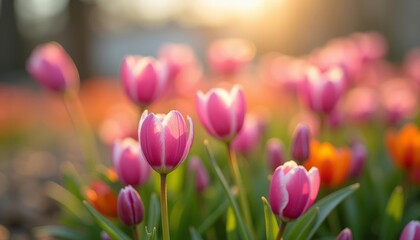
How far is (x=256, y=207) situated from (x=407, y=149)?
0.48 metres

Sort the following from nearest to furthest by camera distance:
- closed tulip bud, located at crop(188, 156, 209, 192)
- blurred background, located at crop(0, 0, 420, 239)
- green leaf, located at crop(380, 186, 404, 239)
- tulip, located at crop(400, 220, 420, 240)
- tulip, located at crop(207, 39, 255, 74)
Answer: tulip, located at crop(400, 220, 420, 240) → green leaf, located at crop(380, 186, 404, 239) → closed tulip bud, located at crop(188, 156, 209, 192) → tulip, located at crop(207, 39, 255, 74) → blurred background, located at crop(0, 0, 420, 239)

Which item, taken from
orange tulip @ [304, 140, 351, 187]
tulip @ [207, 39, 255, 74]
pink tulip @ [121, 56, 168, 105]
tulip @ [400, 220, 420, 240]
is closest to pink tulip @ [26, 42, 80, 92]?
pink tulip @ [121, 56, 168, 105]

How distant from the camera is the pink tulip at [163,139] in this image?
1242 millimetres

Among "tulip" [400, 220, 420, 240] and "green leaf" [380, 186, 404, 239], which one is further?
"green leaf" [380, 186, 404, 239]

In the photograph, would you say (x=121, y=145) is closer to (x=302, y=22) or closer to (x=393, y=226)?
(x=393, y=226)

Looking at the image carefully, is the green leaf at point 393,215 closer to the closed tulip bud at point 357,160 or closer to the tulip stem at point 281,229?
the closed tulip bud at point 357,160

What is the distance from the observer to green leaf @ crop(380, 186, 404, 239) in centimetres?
160

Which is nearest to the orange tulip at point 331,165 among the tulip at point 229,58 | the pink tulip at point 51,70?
the pink tulip at point 51,70

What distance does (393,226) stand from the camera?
1653 millimetres

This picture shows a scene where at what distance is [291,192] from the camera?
4.14ft

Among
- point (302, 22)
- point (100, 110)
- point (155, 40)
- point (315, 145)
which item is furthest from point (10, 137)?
point (155, 40)

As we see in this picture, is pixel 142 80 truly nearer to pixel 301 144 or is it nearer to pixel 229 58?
pixel 301 144

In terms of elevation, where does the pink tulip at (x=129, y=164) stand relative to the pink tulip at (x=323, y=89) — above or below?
below

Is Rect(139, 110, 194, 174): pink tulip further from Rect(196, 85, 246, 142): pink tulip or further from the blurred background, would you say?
the blurred background
